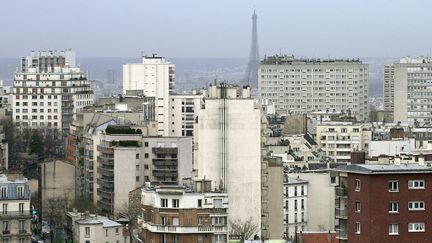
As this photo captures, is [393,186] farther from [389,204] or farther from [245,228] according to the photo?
[245,228]

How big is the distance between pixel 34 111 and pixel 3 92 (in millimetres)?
22322

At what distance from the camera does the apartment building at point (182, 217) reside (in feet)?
185

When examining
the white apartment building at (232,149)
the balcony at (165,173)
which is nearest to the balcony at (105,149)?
the balcony at (165,173)

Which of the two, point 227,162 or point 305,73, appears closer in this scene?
point 227,162

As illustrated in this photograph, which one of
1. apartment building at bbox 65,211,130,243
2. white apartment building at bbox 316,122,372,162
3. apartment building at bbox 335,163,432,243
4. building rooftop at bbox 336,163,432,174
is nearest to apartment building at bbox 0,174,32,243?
apartment building at bbox 65,211,130,243

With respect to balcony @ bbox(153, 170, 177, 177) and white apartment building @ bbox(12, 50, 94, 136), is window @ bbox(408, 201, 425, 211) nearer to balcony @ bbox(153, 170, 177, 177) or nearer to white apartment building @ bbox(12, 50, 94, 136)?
balcony @ bbox(153, 170, 177, 177)

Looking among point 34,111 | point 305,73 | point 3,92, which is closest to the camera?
point 34,111

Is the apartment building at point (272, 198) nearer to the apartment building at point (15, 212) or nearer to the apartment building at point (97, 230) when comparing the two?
the apartment building at point (97, 230)

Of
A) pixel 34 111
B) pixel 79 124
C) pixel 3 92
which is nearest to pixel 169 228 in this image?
pixel 79 124

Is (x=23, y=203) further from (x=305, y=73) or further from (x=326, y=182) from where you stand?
(x=305, y=73)

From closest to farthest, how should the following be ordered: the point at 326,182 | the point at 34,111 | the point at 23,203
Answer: the point at 23,203 → the point at 326,182 → the point at 34,111

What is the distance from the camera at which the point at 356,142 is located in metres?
Result: 117

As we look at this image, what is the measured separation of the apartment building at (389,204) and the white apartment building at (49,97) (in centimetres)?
8729

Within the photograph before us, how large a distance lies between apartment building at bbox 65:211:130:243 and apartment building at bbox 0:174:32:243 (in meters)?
6.81
